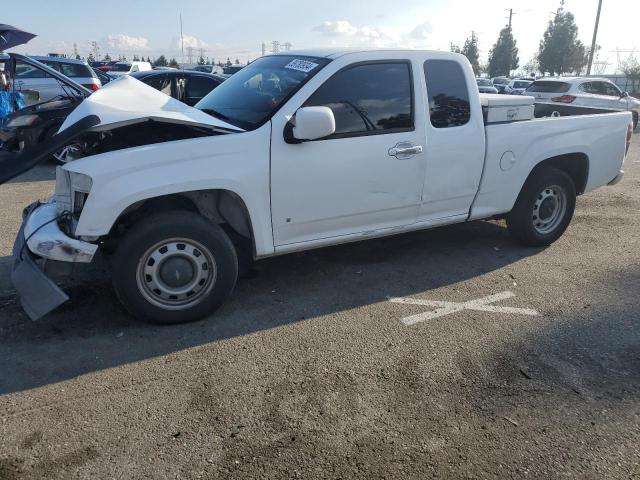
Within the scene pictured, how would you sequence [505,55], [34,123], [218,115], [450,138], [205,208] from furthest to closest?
[505,55] < [34,123] < [450,138] < [218,115] < [205,208]

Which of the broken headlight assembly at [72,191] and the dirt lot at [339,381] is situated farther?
the broken headlight assembly at [72,191]

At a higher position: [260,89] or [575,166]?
[260,89]

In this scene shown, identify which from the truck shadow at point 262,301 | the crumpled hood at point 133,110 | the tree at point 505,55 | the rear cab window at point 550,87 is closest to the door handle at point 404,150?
the truck shadow at point 262,301

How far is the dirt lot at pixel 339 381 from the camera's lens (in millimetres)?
2555

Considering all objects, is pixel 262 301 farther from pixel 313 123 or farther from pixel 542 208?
pixel 542 208

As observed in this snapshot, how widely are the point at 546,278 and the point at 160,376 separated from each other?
348cm

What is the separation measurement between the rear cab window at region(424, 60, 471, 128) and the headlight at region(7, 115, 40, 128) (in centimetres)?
509

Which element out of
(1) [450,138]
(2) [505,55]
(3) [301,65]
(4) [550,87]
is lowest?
(1) [450,138]

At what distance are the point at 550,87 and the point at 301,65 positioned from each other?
48.6ft

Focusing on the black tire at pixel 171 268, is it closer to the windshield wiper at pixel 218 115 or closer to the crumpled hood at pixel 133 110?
the crumpled hood at pixel 133 110

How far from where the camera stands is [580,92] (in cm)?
1634

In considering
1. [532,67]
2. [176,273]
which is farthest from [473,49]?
[176,273]

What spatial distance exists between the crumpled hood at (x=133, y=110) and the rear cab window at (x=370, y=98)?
2.62ft

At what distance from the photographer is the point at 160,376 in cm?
320
